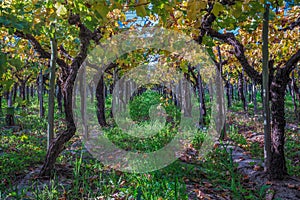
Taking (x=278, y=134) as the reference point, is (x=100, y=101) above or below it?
above

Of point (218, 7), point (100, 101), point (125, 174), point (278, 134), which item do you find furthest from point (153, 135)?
point (218, 7)

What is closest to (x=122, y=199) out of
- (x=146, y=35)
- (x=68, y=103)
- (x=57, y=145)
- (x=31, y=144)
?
(x=57, y=145)

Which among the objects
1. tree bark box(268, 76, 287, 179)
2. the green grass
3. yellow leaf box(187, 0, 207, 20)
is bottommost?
the green grass

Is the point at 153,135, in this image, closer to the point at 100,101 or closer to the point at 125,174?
the point at 100,101

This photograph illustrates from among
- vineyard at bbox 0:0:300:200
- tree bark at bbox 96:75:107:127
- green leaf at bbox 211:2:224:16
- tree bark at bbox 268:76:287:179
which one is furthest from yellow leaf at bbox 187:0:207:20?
tree bark at bbox 96:75:107:127

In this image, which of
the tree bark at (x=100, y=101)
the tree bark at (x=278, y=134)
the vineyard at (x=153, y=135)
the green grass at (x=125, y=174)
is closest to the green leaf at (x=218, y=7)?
the vineyard at (x=153, y=135)

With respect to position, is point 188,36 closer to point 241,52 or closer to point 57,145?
point 241,52

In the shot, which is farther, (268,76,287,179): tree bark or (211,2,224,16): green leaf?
(268,76,287,179): tree bark

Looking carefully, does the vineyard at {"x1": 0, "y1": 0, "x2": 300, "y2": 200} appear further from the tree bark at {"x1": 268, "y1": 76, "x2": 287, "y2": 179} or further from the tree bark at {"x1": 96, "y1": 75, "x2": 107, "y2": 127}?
the tree bark at {"x1": 96, "y1": 75, "x2": 107, "y2": 127}

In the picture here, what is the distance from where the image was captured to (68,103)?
16.0 feet

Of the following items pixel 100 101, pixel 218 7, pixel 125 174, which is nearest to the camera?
pixel 218 7

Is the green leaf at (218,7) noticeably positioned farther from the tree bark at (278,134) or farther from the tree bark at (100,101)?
the tree bark at (100,101)

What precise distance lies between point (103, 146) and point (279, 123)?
206 inches

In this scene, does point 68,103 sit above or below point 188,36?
below
